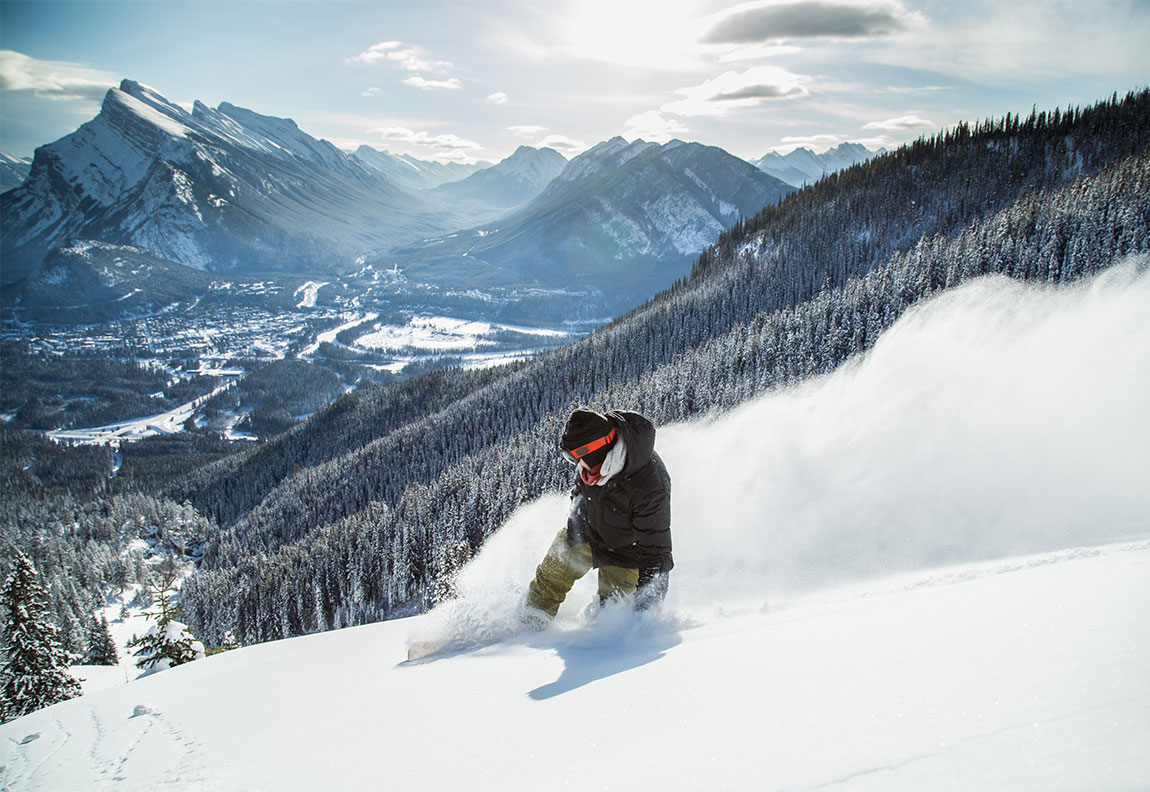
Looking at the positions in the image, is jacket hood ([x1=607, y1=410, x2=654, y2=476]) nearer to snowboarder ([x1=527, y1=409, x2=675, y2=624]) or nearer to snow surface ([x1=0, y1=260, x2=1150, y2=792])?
snowboarder ([x1=527, y1=409, x2=675, y2=624])

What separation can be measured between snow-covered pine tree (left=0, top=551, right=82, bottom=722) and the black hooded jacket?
98.4 ft

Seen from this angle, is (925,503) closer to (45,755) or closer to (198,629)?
(45,755)

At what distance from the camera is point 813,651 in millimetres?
4215

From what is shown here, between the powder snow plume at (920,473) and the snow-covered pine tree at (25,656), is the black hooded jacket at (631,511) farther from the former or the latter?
the snow-covered pine tree at (25,656)

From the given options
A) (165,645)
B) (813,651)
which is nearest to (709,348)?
(165,645)

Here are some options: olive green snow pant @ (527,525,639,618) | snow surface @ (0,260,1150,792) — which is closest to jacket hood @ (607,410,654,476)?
olive green snow pant @ (527,525,639,618)

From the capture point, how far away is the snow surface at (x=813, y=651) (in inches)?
112

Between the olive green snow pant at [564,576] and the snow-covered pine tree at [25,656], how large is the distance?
29.1 meters

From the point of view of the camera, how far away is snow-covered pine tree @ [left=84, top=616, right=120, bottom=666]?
5981 cm

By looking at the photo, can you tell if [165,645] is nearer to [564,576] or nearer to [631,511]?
[564,576]

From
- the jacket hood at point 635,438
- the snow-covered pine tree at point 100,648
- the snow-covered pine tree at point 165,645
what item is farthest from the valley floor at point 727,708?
the snow-covered pine tree at point 100,648

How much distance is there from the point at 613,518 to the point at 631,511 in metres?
0.25

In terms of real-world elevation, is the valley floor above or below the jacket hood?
below

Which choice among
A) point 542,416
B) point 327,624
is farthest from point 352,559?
point 542,416
